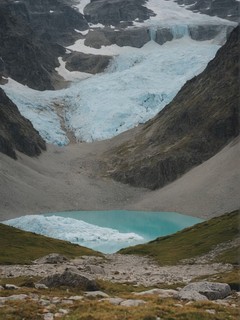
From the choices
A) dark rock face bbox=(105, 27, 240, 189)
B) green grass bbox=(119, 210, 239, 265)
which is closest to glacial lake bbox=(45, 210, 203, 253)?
green grass bbox=(119, 210, 239, 265)

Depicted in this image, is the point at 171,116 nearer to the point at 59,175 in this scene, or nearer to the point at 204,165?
the point at 204,165

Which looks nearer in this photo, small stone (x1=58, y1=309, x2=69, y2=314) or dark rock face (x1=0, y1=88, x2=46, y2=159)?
small stone (x1=58, y1=309, x2=69, y2=314)

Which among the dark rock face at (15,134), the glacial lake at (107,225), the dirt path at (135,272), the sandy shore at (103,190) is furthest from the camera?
the dark rock face at (15,134)

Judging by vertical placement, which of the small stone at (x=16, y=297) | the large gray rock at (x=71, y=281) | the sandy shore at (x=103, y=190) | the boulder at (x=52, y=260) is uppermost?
the small stone at (x=16, y=297)

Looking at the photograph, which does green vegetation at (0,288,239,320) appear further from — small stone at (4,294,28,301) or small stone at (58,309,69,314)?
small stone at (4,294,28,301)

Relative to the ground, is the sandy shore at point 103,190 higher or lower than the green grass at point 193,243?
lower

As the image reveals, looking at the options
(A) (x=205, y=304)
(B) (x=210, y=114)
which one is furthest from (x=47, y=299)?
(B) (x=210, y=114)

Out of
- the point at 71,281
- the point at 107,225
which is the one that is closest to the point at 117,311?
the point at 71,281

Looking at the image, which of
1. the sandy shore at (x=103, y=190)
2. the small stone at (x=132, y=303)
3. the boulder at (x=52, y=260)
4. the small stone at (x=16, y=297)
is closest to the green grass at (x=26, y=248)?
the boulder at (x=52, y=260)

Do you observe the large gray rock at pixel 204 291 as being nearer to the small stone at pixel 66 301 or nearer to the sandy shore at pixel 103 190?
the small stone at pixel 66 301
